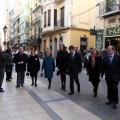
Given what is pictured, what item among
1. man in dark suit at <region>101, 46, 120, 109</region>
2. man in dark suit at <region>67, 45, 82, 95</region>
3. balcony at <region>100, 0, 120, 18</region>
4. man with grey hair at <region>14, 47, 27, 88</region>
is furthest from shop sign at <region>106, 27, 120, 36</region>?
man in dark suit at <region>101, 46, 120, 109</region>

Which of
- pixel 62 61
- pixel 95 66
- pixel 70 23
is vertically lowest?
pixel 95 66

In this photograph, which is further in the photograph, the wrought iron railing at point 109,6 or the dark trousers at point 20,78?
the wrought iron railing at point 109,6

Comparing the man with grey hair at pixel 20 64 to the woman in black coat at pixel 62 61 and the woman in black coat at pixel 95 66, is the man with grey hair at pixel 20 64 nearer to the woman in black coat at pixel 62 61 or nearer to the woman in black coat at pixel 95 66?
the woman in black coat at pixel 62 61

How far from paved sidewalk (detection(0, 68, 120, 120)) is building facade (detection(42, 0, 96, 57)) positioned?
65.5 ft

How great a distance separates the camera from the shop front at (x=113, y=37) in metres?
19.3

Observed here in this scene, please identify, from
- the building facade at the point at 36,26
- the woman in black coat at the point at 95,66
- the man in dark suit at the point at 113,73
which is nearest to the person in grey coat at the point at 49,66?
the woman in black coat at the point at 95,66

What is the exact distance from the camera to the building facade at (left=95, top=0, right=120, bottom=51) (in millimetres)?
19188

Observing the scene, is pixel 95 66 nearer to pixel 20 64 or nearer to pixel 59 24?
pixel 20 64

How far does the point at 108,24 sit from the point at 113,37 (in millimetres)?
1272

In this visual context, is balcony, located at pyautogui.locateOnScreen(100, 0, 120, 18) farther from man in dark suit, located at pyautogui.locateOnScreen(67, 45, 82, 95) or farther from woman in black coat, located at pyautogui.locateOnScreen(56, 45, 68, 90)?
man in dark suit, located at pyautogui.locateOnScreen(67, 45, 82, 95)

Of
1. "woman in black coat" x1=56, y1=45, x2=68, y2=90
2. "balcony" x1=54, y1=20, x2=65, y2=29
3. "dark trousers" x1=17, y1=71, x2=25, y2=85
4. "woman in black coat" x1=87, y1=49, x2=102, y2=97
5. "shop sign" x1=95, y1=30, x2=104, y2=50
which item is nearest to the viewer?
"woman in black coat" x1=87, y1=49, x2=102, y2=97

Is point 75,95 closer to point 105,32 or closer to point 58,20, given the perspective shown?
point 105,32

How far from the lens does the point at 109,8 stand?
2005 centimetres

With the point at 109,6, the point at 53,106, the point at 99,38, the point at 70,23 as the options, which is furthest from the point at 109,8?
the point at 53,106
